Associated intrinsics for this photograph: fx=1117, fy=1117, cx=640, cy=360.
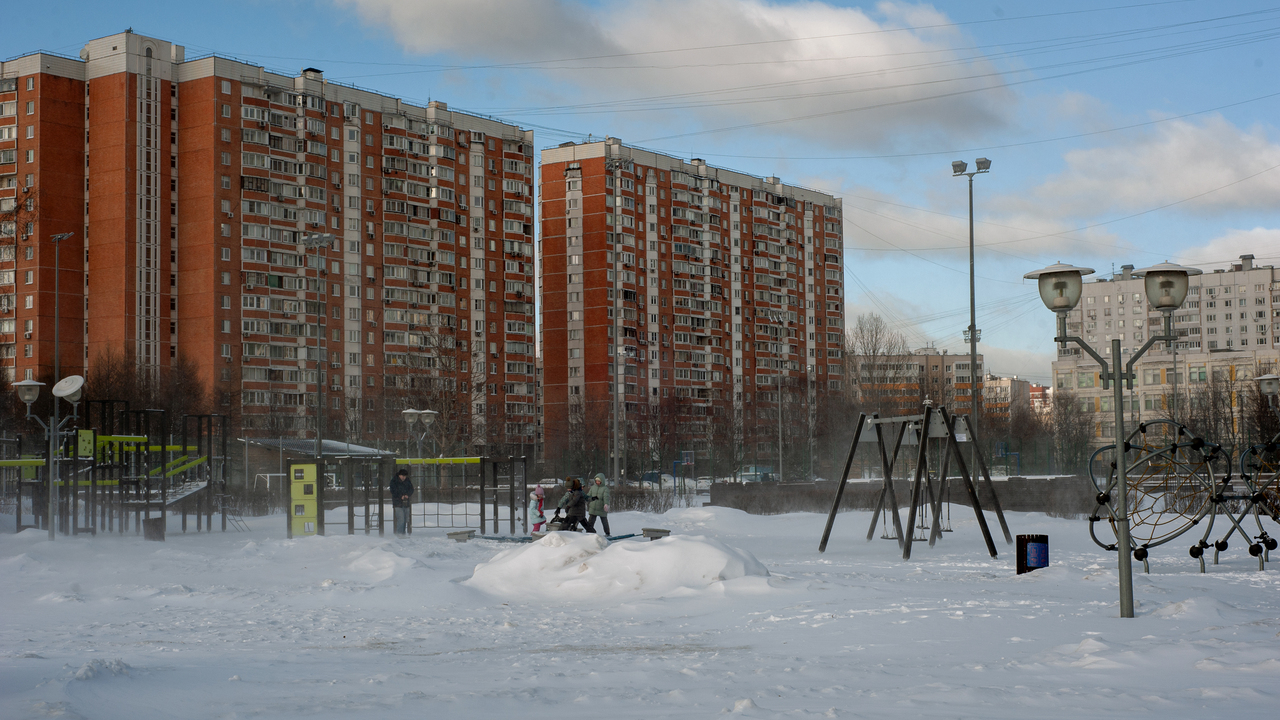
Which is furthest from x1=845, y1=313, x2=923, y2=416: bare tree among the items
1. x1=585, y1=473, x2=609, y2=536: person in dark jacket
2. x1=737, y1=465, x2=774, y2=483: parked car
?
x1=585, y1=473, x2=609, y2=536: person in dark jacket

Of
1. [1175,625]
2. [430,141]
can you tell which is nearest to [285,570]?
[1175,625]

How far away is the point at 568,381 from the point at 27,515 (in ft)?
234

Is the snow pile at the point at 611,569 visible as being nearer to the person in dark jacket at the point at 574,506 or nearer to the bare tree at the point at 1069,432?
the person in dark jacket at the point at 574,506

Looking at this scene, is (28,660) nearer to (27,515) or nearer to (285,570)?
(285,570)

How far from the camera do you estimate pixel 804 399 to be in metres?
97.4

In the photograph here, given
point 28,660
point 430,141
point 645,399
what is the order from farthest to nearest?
point 645,399
point 430,141
point 28,660

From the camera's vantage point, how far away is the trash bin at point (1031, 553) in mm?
17500

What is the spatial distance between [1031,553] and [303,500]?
18140 millimetres

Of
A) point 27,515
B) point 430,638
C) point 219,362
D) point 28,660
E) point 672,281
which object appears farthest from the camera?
point 672,281

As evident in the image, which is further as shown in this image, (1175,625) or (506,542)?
(506,542)

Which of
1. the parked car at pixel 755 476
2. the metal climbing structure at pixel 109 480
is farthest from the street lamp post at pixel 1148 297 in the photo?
the parked car at pixel 755 476

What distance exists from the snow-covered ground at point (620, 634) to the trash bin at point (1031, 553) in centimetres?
35

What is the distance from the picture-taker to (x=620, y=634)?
1252cm

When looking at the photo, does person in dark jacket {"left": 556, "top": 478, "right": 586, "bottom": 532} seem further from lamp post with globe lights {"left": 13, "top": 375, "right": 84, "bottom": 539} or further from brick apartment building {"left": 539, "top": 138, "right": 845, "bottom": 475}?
brick apartment building {"left": 539, "top": 138, "right": 845, "bottom": 475}
